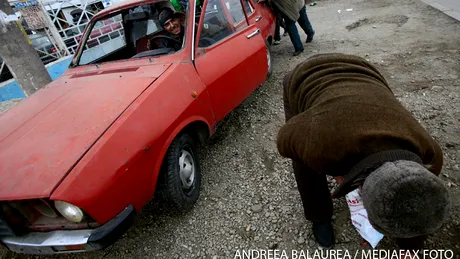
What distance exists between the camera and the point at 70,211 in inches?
58.7

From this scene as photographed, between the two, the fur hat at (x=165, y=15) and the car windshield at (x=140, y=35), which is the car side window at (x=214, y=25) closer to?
the car windshield at (x=140, y=35)

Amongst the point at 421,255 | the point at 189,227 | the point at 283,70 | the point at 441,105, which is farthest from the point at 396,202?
the point at 283,70

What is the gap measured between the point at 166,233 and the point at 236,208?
1.98 ft

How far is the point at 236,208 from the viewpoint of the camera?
224 cm

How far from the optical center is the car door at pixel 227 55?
250cm

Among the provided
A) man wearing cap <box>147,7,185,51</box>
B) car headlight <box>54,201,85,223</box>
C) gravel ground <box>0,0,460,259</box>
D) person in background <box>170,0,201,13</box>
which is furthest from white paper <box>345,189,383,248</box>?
person in background <box>170,0,201,13</box>

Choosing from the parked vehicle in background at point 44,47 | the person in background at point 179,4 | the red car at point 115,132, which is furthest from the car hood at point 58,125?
the parked vehicle in background at point 44,47

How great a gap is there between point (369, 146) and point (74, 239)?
1.64m

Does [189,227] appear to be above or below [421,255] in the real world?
above

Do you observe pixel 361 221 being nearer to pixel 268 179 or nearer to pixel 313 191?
pixel 313 191

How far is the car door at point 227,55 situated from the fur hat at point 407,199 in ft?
5.81

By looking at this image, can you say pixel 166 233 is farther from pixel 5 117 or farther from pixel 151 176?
pixel 5 117

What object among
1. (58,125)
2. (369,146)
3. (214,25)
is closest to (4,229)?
(58,125)

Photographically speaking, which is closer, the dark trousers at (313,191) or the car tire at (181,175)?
the dark trousers at (313,191)
